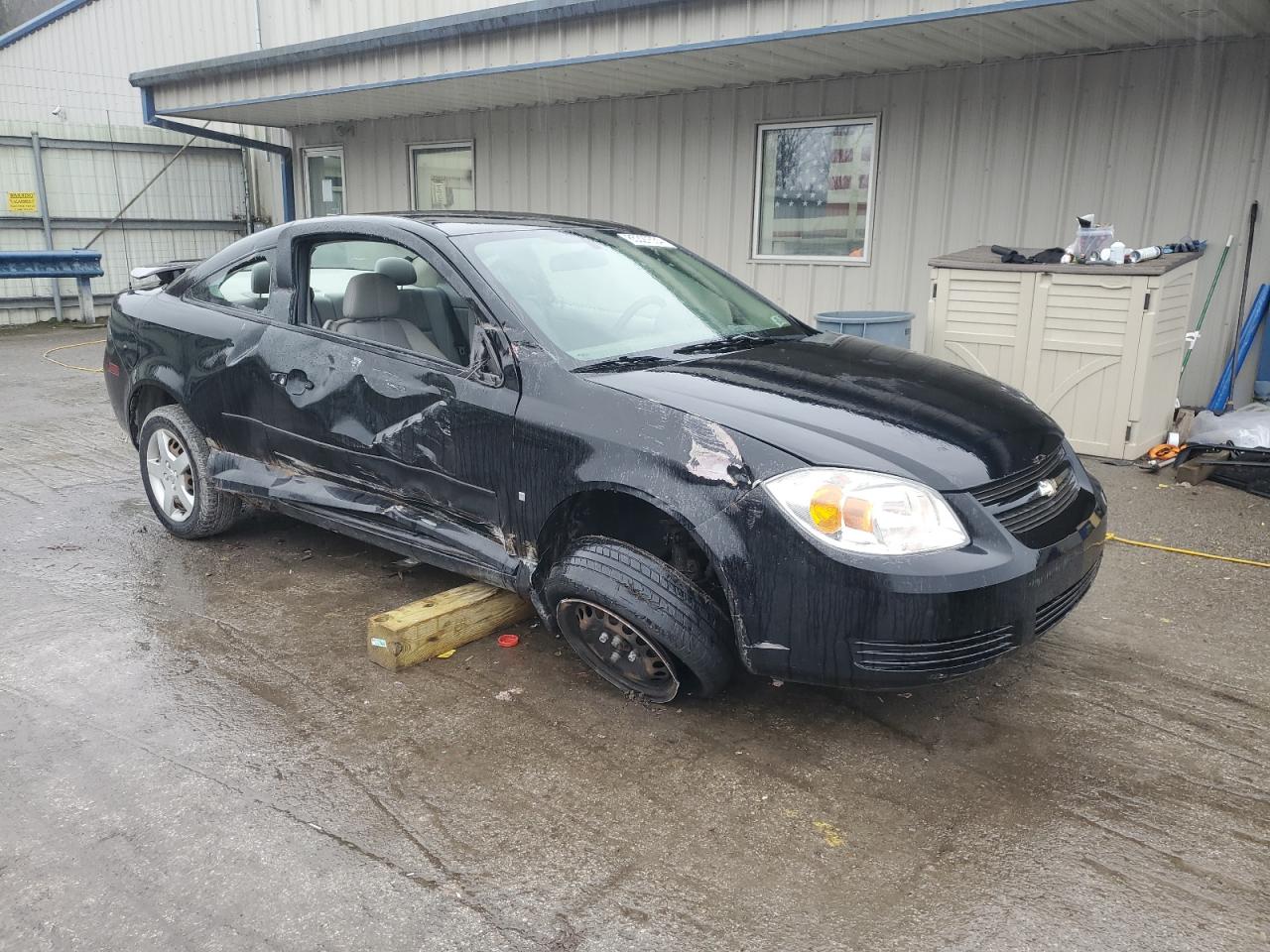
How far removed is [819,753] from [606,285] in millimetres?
1958

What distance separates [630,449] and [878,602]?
892 millimetres

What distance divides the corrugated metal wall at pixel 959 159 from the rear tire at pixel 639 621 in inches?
229

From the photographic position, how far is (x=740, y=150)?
9.10 meters

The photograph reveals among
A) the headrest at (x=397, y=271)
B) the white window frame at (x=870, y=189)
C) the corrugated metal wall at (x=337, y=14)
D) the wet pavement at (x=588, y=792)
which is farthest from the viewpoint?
the corrugated metal wall at (x=337, y=14)

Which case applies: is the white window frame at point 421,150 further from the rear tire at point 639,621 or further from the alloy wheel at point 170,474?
the rear tire at point 639,621

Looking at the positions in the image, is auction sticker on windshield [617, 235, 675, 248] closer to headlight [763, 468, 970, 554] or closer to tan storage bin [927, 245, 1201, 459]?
headlight [763, 468, 970, 554]

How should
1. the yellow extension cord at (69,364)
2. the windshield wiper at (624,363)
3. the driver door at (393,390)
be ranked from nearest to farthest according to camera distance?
the windshield wiper at (624,363) < the driver door at (393,390) < the yellow extension cord at (69,364)

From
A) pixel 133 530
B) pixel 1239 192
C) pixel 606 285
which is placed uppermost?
pixel 1239 192

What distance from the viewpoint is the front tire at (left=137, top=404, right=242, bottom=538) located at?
4754 mm

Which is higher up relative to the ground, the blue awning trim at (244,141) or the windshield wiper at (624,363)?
the blue awning trim at (244,141)

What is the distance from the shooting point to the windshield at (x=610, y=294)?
143 inches

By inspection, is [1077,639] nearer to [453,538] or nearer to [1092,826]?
[1092,826]

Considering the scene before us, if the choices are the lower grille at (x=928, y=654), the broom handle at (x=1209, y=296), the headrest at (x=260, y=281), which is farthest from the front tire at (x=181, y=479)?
the broom handle at (x=1209, y=296)

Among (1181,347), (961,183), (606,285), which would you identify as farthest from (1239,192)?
(606,285)
